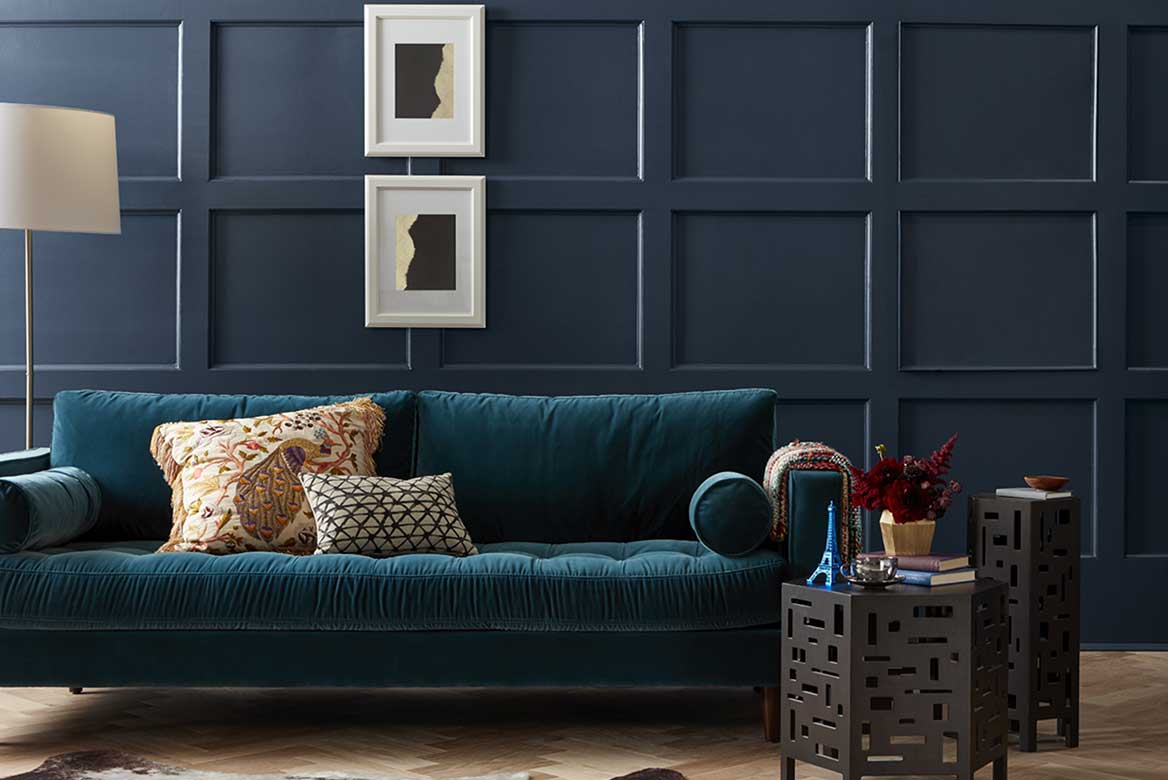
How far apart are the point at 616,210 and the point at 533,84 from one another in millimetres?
512

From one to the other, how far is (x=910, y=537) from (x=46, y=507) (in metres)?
2.12

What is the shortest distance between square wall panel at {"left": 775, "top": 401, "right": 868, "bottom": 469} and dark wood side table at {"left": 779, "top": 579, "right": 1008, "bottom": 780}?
1.60 metres

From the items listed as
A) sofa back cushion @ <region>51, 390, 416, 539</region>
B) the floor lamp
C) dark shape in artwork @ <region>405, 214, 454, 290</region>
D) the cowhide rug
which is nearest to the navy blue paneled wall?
dark shape in artwork @ <region>405, 214, 454, 290</region>

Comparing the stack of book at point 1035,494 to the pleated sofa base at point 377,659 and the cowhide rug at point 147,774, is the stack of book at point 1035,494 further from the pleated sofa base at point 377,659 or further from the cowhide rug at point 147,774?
the cowhide rug at point 147,774

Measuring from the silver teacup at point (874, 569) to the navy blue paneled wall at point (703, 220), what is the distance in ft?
5.00

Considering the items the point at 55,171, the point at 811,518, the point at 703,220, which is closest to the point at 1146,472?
the point at 703,220

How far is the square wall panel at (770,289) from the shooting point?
4273 millimetres

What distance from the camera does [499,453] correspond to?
361 cm

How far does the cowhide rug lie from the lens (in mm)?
2744

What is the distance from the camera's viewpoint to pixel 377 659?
2.98 metres

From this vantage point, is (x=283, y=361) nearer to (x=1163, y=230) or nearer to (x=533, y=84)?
(x=533, y=84)

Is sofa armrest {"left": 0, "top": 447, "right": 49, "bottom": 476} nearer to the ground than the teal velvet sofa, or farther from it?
farther from it

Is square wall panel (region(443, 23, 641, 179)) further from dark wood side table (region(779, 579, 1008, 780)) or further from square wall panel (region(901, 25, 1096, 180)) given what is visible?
dark wood side table (region(779, 579, 1008, 780))

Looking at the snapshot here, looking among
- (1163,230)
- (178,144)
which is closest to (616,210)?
(178,144)
